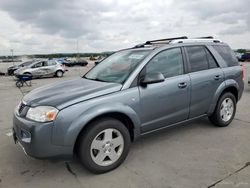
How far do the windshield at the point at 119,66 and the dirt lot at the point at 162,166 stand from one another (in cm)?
121

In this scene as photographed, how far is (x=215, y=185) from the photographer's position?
2.66 metres

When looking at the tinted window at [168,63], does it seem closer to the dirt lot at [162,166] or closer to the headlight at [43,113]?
the dirt lot at [162,166]

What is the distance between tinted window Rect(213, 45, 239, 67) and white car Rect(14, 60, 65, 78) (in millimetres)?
16335

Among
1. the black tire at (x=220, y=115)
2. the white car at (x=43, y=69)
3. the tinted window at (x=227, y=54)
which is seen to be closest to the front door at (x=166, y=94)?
the black tire at (x=220, y=115)

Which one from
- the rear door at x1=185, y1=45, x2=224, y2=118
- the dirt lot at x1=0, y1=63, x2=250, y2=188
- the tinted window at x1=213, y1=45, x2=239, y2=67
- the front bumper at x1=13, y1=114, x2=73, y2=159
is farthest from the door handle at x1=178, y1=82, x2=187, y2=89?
the front bumper at x1=13, y1=114, x2=73, y2=159

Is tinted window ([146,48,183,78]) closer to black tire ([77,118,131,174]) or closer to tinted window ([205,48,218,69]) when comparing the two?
tinted window ([205,48,218,69])

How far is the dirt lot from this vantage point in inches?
110

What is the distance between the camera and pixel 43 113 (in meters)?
2.70

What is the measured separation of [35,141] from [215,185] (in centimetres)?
213

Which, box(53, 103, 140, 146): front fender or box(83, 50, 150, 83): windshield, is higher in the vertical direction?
box(83, 50, 150, 83): windshield

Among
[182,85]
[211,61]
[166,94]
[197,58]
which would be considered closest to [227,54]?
[211,61]

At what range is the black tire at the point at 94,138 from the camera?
2799 mm

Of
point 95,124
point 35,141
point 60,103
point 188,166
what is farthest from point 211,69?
point 35,141

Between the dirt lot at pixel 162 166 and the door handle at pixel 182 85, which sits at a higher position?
the door handle at pixel 182 85
